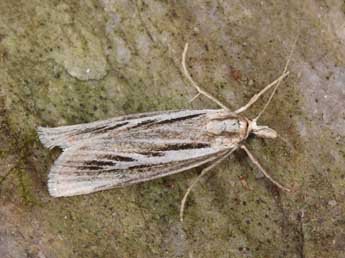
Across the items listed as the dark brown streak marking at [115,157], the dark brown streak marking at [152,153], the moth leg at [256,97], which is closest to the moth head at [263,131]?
the moth leg at [256,97]

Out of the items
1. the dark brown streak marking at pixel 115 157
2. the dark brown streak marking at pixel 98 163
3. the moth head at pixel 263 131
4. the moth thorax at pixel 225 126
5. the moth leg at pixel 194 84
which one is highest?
the moth leg at pixel 194 84

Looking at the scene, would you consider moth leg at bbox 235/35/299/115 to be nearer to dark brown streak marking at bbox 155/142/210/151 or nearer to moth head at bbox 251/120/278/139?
moth head at bbox 251/120/278/139

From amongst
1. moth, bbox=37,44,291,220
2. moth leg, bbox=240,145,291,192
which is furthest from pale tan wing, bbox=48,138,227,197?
moth leg, bbox=240,145,291,192

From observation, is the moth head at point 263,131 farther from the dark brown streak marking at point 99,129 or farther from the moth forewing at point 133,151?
the dark brown streak marking at point 99,129

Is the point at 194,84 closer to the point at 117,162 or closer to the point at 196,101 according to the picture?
the point at 196,101

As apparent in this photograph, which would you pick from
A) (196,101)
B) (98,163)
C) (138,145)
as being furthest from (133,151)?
(196,101)

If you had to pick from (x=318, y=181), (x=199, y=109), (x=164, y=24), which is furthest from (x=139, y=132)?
(x=318, y=181)
